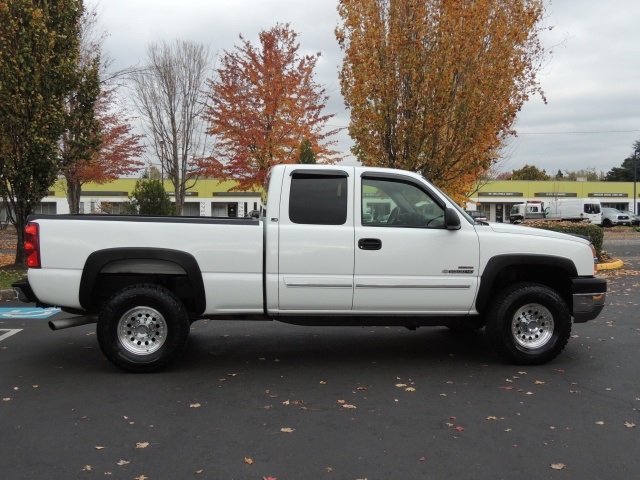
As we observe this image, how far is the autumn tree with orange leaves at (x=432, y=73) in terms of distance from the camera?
1459cm

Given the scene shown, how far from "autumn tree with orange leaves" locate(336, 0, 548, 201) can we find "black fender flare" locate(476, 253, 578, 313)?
922 cm

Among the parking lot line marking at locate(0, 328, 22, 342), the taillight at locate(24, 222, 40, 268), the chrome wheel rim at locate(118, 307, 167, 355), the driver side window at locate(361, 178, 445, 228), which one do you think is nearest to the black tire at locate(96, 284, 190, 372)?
the chrome wheel rim at locate(118, 307, 167, 355)

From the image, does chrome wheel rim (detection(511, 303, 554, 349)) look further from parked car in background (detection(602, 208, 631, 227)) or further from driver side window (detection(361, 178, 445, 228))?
parked car in background (detection(602, 208, 631, 227))

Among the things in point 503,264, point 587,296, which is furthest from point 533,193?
point 503,264

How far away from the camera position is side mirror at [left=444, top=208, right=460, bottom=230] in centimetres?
602

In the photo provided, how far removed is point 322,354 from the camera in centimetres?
690

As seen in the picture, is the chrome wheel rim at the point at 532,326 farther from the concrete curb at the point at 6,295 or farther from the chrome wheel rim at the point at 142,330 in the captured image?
the concrete curb at the point at 6,295

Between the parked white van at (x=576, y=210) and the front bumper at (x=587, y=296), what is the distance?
48236mm

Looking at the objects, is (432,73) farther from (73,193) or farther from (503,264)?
(73,193)

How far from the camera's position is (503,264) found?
6.15 metres

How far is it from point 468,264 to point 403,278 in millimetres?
686

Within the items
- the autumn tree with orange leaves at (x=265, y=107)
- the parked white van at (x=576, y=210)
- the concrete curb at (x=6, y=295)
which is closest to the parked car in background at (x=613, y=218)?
the parked white van at (x=576, y=210)

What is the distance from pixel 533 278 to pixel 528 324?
21.6 inches

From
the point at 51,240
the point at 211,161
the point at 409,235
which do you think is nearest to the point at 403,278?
the point at 409,235
